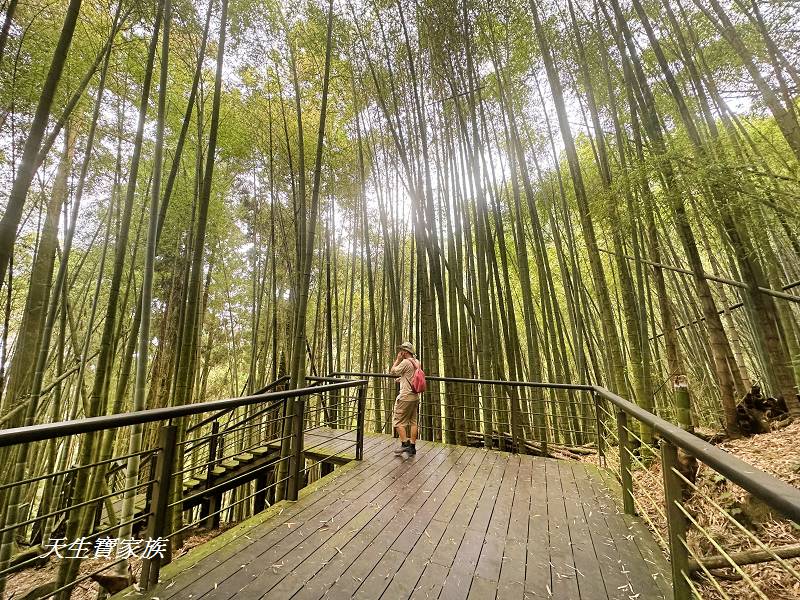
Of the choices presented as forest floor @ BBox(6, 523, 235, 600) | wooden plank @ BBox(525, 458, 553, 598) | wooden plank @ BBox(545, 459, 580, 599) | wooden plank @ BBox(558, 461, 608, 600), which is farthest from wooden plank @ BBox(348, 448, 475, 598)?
forest floor @ BBox(6, 523, 235, 600)

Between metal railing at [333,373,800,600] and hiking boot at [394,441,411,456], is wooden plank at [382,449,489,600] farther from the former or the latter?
metal railing at [333,373,800,600]

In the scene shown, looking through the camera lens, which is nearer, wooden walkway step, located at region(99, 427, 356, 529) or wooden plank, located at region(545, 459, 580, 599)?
wooden plank, located at region(545, 459, 580, 599)

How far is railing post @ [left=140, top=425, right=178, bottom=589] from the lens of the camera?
1360mm

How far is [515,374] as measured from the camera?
4.14m

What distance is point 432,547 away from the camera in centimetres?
176

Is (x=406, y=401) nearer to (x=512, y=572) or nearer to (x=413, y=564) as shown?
(x=413, y=564)

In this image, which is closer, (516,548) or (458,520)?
(516,548)

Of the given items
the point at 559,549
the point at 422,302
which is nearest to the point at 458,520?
the point at 559,549

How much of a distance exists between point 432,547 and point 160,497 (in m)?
1.30

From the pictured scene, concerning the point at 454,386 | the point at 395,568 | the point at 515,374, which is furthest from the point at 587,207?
the point at 395,568

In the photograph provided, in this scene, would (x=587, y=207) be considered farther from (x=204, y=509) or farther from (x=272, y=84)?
(x=204, y=509)

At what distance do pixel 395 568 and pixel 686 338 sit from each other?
6.49 meters

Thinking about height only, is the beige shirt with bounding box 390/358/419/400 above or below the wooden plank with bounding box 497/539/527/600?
above

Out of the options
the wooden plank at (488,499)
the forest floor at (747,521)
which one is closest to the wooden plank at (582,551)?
the forest floor at (747,521)
